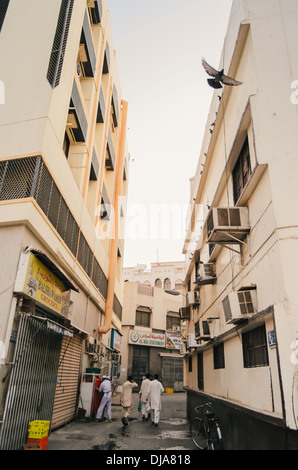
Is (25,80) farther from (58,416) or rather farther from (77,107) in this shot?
(58,416)

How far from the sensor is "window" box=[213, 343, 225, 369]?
8.96m

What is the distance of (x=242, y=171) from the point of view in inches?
300

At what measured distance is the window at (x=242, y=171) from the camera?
7.23 metres

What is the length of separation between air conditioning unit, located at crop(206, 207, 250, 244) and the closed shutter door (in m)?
5.85

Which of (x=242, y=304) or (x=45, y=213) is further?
(x=45, y=213)

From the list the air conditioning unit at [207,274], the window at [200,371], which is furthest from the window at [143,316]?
the air conditioning unit at [207,274]

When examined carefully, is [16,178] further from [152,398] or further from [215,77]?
[152,398]

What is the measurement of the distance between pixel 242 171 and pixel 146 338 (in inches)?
985

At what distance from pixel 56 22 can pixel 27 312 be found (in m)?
8.23

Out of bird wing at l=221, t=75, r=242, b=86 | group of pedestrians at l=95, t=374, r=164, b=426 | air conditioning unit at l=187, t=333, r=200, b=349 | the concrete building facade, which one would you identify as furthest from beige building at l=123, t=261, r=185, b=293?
bird wing at l=221, t=75, r=242, b=86

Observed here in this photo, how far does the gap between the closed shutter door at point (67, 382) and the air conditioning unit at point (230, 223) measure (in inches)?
230

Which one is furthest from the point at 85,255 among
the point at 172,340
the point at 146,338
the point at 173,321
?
the point at 173,321

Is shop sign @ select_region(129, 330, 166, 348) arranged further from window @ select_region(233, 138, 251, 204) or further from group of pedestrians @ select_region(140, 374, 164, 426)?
window @ select_region(233, 138, 251, 204)

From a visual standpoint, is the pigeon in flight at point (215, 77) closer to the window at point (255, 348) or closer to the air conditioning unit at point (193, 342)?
the window at point (255, 348)
